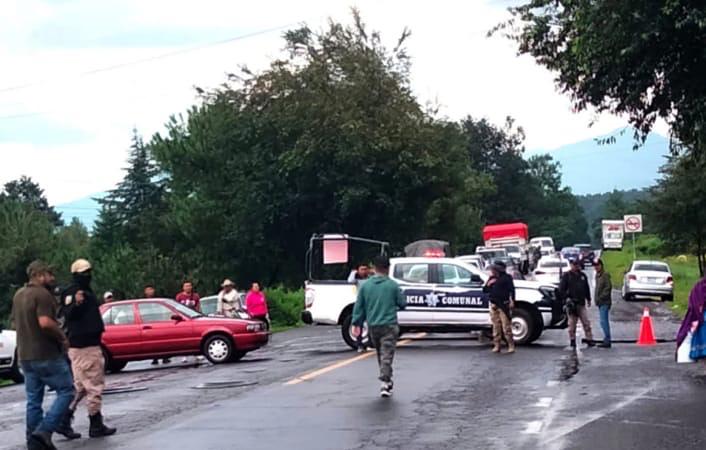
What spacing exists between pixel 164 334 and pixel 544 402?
35.1 ft

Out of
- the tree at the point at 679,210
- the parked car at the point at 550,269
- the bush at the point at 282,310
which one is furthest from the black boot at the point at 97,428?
the parked car at the point at 550,269

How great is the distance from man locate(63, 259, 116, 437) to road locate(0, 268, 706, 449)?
40cm

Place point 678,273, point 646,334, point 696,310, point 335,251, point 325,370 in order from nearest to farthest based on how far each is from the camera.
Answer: point 696,310, point 325,370, point 646,334, point 335,251, point 678,273

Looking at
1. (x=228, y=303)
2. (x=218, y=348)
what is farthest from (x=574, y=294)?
(x=228, y=303)

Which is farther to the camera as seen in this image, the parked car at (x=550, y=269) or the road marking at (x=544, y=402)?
the parked car at (x=550, y=269)

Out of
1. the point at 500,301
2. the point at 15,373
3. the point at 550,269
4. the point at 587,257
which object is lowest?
the point at 15,373

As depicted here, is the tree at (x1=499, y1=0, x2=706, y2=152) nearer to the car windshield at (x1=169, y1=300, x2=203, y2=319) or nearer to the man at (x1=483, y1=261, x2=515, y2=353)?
the man at (x1=483, y1=261, x2=515, y2=353)

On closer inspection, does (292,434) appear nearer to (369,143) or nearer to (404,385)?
(404,385)

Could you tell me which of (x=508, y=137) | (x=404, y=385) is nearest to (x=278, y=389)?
(x=404, y=385)

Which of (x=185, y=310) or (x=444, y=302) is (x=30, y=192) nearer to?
(x=185, y=310)

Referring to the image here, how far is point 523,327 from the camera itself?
23.0 meters

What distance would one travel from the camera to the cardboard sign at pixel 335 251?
37.7 m

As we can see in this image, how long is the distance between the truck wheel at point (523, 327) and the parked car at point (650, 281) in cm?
2170

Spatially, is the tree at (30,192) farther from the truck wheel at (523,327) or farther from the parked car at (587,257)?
the truck wheel at (523,327)
